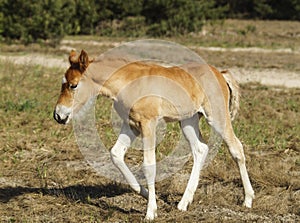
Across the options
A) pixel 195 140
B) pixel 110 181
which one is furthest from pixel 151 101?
pixel 110 181

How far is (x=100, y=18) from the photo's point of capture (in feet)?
107

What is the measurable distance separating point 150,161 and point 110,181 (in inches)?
56.0

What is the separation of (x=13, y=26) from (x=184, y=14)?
9.24 meters

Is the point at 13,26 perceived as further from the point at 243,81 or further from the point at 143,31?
the point at 243,81

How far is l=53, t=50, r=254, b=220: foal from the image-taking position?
5.50 metres

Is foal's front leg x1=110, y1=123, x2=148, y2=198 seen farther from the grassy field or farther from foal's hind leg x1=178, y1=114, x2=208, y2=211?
foal's hind leg x1=178, y1=114, x2=208, y2=211

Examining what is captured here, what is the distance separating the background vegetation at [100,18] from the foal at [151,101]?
19.1 m

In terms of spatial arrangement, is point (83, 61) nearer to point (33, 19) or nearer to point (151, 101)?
point (151, 101)

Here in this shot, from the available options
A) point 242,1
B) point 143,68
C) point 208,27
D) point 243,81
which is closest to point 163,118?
point 143,68

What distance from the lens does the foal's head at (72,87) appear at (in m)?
5.44

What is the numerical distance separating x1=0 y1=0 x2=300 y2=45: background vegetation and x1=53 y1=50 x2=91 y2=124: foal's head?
19.4 meters

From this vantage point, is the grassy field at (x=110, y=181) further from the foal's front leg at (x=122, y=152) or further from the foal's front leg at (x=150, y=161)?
the foal's front leg at (x=122, y=152)

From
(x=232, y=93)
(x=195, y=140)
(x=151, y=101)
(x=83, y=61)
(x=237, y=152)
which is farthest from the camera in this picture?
(x=232, y=93)

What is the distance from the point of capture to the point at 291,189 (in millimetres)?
6469
